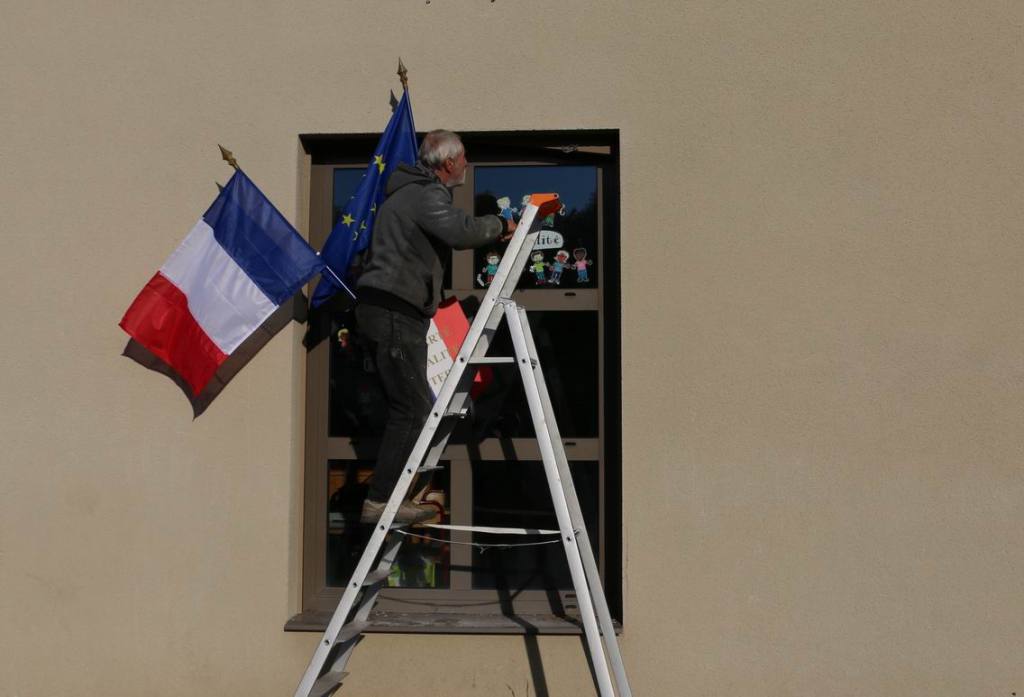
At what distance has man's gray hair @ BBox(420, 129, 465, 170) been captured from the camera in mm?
3510

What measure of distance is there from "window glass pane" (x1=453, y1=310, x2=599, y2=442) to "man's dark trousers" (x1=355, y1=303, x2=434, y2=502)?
49cm

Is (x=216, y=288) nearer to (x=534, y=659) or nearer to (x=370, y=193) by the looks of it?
(x=370, y=193)

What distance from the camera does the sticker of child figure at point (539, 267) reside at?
393 cm

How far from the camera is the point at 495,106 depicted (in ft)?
12.4

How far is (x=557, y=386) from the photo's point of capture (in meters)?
3.92

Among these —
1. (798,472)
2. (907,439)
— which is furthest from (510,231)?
(907,439)

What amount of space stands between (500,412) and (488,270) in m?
0.61

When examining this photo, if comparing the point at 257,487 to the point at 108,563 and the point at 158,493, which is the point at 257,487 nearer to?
the point at 158,493

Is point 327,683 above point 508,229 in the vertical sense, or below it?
below

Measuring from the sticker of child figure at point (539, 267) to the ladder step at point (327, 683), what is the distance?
1730 mm

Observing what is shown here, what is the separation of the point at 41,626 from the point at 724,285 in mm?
3084

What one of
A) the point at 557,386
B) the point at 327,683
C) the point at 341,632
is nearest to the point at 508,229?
the point at 557,386

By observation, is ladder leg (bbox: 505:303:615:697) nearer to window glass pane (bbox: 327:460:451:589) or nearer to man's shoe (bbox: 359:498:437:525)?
man's shoe (bbox: 359:498:437:525)

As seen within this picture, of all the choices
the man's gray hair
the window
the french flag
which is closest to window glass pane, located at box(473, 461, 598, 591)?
the window
